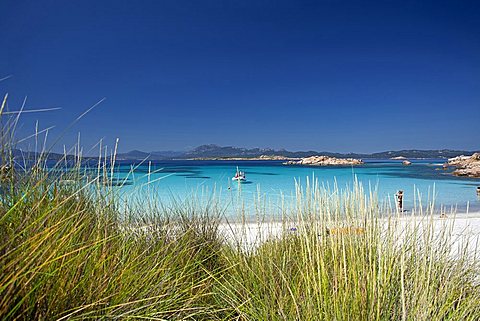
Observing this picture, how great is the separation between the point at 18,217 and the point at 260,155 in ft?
287

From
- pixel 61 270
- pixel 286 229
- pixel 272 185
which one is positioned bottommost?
pixel 272 185

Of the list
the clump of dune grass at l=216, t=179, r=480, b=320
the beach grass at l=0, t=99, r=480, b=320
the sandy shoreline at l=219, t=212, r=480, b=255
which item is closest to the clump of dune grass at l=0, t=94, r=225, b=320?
the beach grass at l=0, t=99, r=480, b=320

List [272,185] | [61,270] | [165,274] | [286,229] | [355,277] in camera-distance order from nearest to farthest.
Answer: [61,270]
[355,277]
[165,274]
[286,229]
[272,185]

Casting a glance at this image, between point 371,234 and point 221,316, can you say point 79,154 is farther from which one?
point 371,234

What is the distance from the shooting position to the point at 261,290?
2.07 meters

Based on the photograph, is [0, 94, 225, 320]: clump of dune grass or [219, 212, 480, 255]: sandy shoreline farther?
[219, 212, 480, 255]: sandy shoreline

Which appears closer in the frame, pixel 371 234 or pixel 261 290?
pixel 371 234

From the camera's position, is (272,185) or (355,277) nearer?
(355,277)

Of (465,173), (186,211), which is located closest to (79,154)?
(186,211)

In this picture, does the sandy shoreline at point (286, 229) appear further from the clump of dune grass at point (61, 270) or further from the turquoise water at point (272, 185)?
the clump of dune grass at point (61, 270)

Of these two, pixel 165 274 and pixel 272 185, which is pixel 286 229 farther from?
pixel 272 185

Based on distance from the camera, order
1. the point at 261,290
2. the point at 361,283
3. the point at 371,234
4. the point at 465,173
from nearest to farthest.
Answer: the point at 361,283, the point at 371,234, the point at 261,290, the point at 465,173

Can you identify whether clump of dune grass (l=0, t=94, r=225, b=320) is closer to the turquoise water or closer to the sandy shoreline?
the turquoise water

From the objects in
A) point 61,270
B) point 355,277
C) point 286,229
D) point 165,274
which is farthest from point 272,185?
point 61,270
